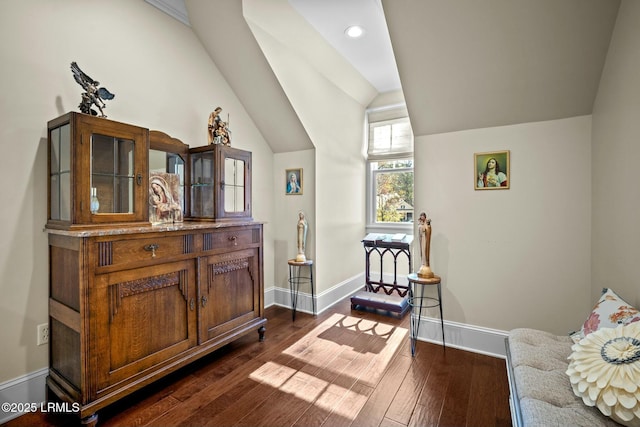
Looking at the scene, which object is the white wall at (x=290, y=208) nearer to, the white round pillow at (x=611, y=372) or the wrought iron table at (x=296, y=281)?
the wrought iron table at (x=296, y=281)

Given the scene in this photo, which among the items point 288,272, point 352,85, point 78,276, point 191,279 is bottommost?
point 288,272

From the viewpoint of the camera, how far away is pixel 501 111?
7.73 feet

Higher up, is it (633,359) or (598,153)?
(598,153)

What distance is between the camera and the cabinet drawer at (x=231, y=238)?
232 centimetres

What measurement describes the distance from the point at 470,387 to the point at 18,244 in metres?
3.02

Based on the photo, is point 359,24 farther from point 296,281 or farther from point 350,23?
point 296,281

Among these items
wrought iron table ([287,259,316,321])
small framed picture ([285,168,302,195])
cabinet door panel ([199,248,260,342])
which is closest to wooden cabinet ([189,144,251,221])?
cabinet door panel ([199,248,260,342])

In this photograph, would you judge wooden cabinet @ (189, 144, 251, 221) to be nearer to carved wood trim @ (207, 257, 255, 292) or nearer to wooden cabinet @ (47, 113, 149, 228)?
carved wood trim @ (207, 257, 255, 292)

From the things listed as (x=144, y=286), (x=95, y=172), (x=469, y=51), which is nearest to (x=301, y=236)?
(x=144, y=286)

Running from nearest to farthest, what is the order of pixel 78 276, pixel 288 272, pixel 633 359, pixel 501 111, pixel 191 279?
pixel 633 359 < pixel 78 276 < pixel 191 279 < pixel 501 111 < pixel 288 272

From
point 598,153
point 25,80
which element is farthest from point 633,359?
point 25,80

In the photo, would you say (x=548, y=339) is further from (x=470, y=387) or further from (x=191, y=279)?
(x=191, y=279)

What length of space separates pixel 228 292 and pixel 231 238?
44 cm

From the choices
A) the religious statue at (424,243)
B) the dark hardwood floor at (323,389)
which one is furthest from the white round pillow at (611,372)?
the religious statue at (424,243)
